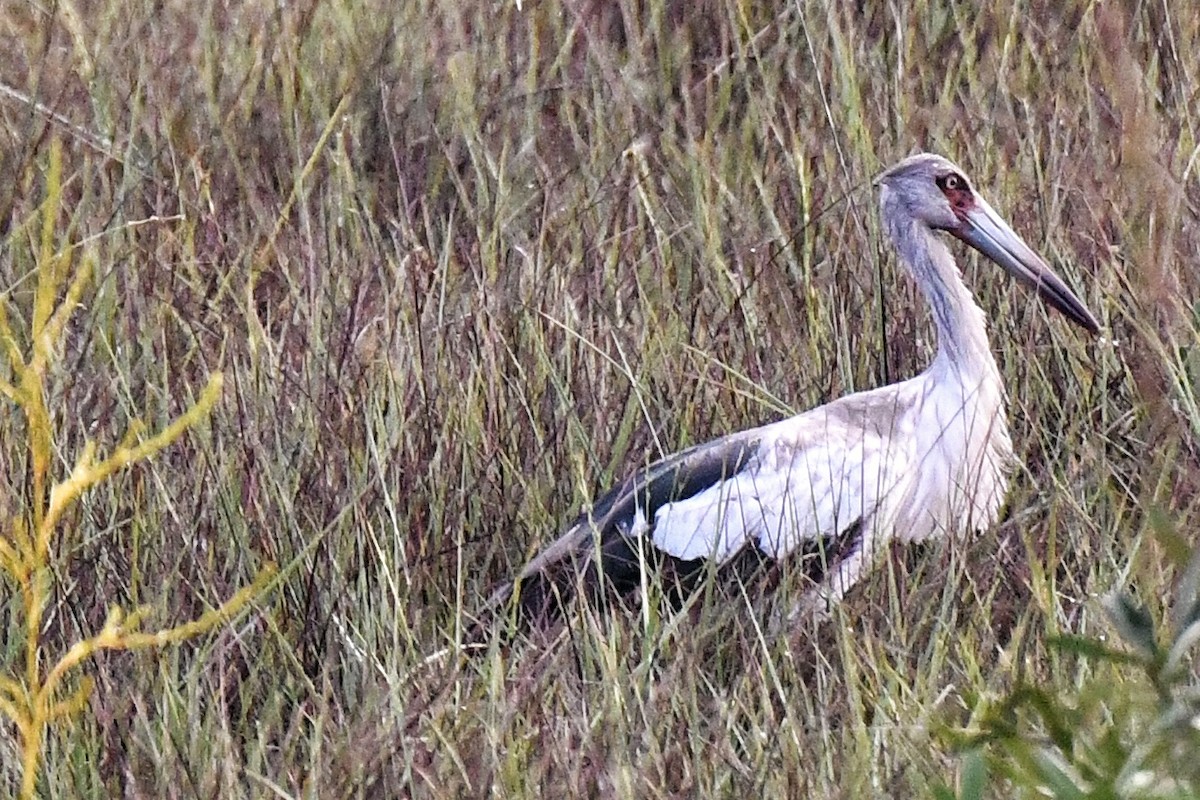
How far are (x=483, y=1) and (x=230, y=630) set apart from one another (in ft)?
7.28

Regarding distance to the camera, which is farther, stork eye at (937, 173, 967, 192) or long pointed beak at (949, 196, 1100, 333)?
stork eye at (937, 173, 967, 192)

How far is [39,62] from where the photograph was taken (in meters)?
4.41

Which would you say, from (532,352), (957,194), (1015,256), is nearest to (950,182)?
(957,194)

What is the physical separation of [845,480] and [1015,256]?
57 cm

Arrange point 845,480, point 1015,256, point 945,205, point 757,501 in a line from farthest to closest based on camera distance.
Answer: point 945,205 < point 1015,256 < point 845,480 < point 757,501

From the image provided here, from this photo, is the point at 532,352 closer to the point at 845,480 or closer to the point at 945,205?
the point at 845,480

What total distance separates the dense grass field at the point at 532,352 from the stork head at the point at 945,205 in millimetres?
83

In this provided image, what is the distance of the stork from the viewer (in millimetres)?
3174

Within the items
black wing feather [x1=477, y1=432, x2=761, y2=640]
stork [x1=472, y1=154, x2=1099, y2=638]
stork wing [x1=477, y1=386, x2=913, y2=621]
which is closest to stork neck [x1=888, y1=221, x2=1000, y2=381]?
stork [x1=472, y1=154, x2=1099, y2=638]

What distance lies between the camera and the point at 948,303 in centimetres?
374

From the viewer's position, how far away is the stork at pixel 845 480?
10.4 feet

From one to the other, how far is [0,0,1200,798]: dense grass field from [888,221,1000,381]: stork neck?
0.20ft

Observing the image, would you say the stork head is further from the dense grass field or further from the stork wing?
the stork wing

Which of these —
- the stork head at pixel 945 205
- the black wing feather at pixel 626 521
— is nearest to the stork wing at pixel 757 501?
the black wing feather at pixel 626 521
